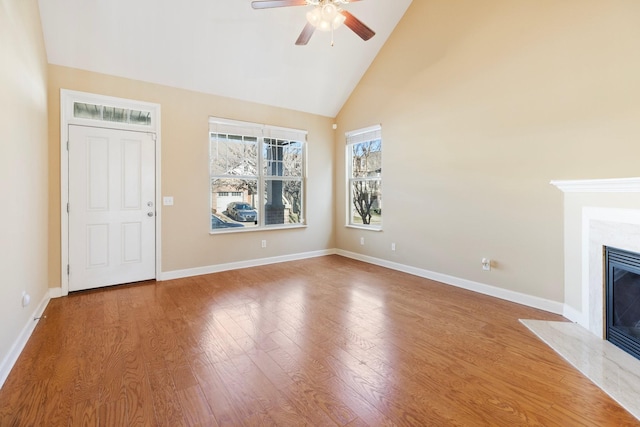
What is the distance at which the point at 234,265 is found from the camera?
15.5 feet

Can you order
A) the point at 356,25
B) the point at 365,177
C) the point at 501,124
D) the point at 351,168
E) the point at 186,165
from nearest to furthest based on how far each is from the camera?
the point at 356,25 → the point at 501,124 → the point at 186,165 → the point at 365,177 → the point at 351,168

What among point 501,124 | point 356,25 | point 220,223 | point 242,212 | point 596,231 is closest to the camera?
point 596,231

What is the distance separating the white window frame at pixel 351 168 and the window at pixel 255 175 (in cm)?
85

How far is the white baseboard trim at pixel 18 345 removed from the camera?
6.23 feet

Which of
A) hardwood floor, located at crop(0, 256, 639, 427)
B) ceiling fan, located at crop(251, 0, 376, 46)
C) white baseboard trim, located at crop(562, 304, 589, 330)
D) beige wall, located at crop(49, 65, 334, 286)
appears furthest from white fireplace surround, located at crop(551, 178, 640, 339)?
beige wall, located at crop(49, 65, 334, 286)

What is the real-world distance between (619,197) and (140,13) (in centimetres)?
495

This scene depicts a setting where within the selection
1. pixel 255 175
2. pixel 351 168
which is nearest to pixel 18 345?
pixel 255 175

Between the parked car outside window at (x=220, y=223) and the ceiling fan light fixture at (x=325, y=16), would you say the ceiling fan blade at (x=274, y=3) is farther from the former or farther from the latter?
the parked car outside window at (x=220, y=223)

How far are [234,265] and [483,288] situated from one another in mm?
Result: 3563

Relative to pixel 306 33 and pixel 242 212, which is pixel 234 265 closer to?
pixel 242 212

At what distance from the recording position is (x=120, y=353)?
221 cm

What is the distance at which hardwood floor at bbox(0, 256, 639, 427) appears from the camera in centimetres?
159

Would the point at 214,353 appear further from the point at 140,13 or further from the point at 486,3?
the point at 486,3

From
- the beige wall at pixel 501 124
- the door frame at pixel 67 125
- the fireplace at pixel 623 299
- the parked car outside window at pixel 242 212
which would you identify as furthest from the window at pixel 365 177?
the door frame at pixel 67 125
